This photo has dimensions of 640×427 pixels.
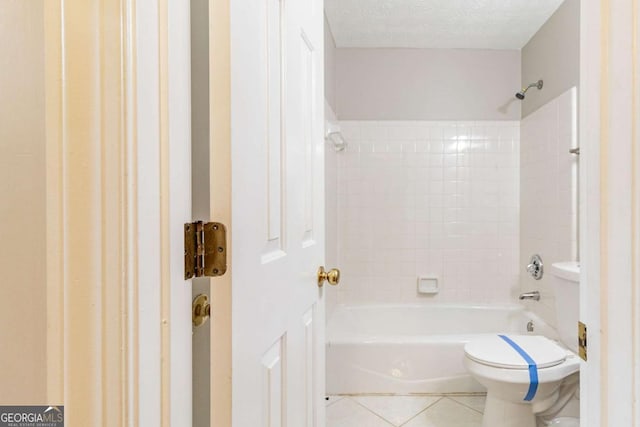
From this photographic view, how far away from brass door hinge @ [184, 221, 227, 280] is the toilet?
1521mm

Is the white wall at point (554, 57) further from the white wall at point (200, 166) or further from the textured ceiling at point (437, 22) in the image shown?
the white wall at point (200, 166)

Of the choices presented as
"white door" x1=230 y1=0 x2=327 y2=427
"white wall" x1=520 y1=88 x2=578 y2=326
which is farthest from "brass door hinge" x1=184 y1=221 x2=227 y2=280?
"white wall" x1=520 y1=88 x2=578 y2=326

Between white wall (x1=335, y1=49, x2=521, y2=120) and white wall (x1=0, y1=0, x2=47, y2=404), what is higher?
white wall (x1=335, y1=49, x2=521, y2=120)

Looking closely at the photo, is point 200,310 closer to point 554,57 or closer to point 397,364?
point 397,364

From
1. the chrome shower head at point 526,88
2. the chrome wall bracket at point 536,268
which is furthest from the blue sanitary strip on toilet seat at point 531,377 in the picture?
the chrome shower head at point 526,88

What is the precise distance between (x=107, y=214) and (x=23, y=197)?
87mm

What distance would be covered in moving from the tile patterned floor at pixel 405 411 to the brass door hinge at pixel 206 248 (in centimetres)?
171

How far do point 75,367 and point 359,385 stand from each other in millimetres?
2111

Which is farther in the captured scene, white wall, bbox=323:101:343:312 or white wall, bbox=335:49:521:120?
white wall, bbox=335:49:521:120

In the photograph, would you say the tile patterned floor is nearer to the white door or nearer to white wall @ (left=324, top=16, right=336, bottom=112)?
the white door

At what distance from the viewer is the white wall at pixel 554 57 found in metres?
2.14

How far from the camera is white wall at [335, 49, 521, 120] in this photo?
2904 mm
